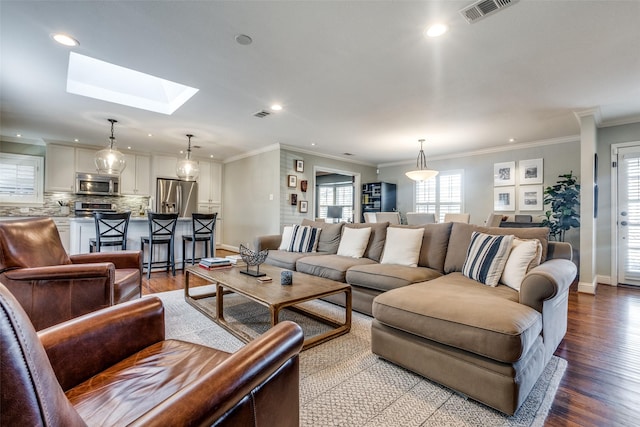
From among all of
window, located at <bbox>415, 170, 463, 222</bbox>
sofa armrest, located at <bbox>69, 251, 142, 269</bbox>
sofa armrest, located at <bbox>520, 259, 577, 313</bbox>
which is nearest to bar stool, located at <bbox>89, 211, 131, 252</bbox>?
sofa armrest, located at <bbox>69, 251, 142, 269</bbox>

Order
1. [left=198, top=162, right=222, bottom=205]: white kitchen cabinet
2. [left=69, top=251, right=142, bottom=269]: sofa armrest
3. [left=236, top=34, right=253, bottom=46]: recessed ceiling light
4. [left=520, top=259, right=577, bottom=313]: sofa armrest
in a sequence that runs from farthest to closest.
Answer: [left=198, top=162, right=222, bottom=205]: white kitchen cabinet
[left=69, top=251, right=142, bottom=269]: sofa armrest
[left=236, top=34, right=253, bottom=46]: recessed ceiling light
[left=520, top=259, right=577, bottom=313]: sofa armrest

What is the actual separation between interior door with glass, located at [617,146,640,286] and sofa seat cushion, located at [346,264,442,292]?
3567 millimetres

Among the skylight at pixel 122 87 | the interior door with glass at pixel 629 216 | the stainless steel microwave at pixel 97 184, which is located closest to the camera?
the skylight at pixel 122 87

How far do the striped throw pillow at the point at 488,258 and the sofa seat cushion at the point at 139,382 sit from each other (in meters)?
2.01

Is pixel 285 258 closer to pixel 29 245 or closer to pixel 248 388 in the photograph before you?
pixel 29 245

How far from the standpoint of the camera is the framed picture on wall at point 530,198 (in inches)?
216

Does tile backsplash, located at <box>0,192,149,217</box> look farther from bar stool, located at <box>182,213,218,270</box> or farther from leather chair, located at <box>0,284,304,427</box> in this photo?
leather chair, located at <box>0,284,304,427</box>

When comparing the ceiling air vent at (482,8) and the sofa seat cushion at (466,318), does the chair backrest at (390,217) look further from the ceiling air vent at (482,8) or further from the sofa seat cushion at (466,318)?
the ceiling air vent at (482,8)

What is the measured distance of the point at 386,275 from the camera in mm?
2699

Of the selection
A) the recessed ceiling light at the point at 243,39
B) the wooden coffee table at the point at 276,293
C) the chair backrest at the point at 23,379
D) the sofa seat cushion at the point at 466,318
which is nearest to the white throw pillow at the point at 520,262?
the sofa seat cushion at the point at 466,318

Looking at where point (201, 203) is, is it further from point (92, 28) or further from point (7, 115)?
point (92, 28)

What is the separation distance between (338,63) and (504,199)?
4859 millimetres

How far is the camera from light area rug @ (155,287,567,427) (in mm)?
1434

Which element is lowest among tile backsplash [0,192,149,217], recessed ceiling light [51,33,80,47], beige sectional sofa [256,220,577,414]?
beige sectional sofa [256,220,577,414]
